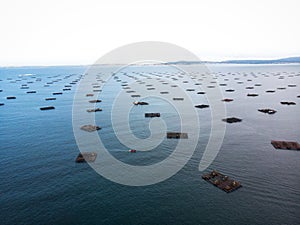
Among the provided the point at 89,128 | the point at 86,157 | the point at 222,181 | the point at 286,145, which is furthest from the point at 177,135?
the point at 89,128

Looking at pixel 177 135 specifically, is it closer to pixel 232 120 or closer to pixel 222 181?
Answer: pixel 222 181

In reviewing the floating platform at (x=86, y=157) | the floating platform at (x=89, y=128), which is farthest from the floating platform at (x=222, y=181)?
the floating platform at (x=89, y=128)

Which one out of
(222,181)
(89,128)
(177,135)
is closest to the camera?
(222,181)

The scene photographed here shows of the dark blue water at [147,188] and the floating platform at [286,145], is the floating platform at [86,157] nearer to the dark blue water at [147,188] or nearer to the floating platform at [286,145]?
the dark blue water at [147,188]

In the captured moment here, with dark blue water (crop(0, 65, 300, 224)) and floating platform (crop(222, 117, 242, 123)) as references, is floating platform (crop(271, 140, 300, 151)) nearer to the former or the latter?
dark blue water (crop(0, 65, 300, 224))

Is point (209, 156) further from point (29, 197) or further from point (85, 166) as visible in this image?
point (29, 197)

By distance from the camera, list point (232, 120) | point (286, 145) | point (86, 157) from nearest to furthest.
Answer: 1. point (86, 157)
2. point (286, 145)
3. point (232, 120)
